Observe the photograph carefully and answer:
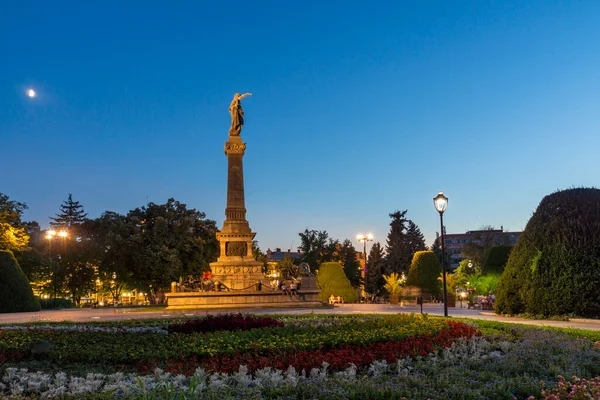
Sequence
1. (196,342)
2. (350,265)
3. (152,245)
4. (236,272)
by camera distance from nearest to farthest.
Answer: (196,342), (236,272), (152,245), (350,265)

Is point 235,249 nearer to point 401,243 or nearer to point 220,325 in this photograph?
point 220,325

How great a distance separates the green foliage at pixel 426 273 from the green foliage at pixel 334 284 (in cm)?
454

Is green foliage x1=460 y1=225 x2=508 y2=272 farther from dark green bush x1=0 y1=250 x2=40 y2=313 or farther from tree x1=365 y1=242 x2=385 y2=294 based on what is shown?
dark green bush x1=0 y1=250 x2=40 y2=313

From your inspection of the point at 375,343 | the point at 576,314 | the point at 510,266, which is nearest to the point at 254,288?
the point at 510,266

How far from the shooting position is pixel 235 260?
1312 inches

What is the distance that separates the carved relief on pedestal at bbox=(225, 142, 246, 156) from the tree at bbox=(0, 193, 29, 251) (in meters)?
16.6

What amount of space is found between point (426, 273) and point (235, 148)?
15.4 metres

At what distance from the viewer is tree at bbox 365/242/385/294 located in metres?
68.1

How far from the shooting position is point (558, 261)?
1788 centimetres

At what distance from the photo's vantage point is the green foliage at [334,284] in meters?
37.2

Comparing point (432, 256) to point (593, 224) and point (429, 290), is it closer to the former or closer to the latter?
point (429, 290)

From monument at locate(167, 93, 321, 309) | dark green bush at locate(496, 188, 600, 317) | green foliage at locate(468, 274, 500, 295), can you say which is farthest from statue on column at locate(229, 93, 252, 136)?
dark green bush at locate(496, 188, 600, 317)

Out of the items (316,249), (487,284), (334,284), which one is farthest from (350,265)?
(487,284)

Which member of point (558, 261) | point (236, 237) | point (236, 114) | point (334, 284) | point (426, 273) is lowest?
point (334, 284)
